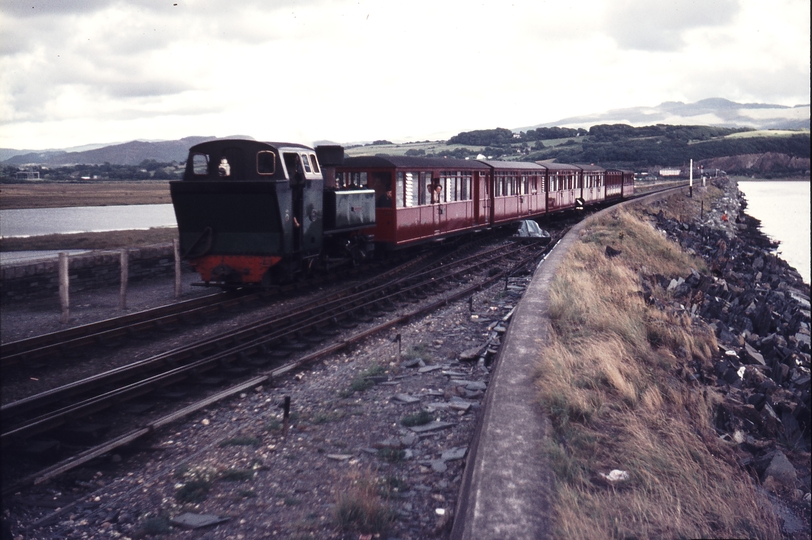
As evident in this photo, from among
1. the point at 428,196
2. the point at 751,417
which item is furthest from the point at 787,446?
the point at 428,196

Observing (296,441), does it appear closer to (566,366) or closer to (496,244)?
(566,366)

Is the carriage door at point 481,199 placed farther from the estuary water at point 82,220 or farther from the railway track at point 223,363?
the estuary water at point 82,220

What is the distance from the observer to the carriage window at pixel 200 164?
40.5 ft

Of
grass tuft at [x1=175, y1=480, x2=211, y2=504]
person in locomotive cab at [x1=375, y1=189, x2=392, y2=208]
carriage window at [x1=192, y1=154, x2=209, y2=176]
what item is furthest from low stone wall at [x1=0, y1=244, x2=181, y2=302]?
grass tuft at [x1=175, y1=480, x2=211, y2=504]

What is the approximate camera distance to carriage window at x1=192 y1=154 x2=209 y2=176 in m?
12.4

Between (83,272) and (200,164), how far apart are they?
4706 millimetres

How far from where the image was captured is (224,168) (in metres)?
12.3

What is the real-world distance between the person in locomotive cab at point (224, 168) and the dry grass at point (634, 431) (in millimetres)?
6637

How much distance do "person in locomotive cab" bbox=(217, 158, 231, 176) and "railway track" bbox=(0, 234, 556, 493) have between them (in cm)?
316

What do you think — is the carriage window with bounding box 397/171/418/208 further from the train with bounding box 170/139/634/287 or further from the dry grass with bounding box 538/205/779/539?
the dry grass with bounding box 538/205/779/539

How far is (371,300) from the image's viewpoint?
41.1ft

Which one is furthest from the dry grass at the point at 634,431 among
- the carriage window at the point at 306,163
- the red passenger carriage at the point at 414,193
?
the red passenger carriage at the point at 414,193

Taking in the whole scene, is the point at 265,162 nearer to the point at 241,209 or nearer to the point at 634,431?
the point at 241,209

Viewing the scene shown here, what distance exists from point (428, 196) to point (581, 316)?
9.15 m
